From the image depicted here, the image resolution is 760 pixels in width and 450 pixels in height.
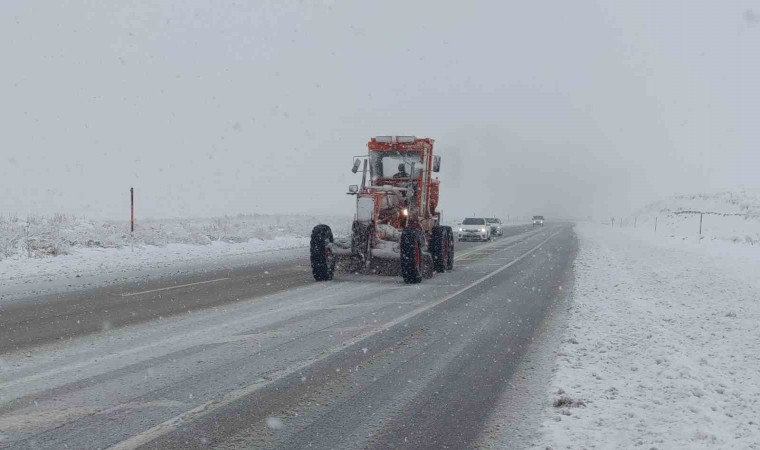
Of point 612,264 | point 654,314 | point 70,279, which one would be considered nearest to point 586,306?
point 654,314

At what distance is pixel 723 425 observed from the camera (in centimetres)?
480

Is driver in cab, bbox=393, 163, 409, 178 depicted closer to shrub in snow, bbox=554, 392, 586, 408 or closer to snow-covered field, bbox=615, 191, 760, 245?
shrub in snow, bbox=554, 392, 586, 408

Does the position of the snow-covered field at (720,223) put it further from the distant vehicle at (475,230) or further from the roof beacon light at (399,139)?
the roof beacon light at (399,139)

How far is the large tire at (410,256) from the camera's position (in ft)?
46.3

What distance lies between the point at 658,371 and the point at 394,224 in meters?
10.1

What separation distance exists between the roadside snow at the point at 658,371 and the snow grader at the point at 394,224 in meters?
3.98

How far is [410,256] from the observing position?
1411 cm

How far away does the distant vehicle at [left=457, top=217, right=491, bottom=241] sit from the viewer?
37375 mm

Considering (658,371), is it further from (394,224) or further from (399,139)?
(399,139)

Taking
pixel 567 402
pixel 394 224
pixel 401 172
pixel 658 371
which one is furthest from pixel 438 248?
pixel 567 402

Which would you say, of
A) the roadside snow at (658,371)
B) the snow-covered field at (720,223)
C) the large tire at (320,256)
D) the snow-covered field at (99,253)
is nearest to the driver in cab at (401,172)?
the large tire at (320,256)

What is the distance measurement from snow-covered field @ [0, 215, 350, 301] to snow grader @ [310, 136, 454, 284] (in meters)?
4.91

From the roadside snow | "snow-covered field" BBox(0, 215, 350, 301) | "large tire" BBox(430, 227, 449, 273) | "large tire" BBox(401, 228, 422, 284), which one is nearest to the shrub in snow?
the roadside snow

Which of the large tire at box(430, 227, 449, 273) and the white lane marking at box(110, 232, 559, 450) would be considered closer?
the white lane marking at box(110, 232, 559, 450)
